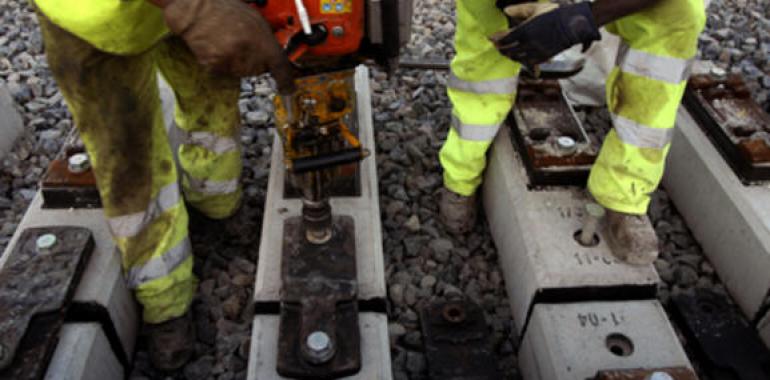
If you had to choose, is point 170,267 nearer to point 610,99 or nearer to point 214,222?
point 214,222

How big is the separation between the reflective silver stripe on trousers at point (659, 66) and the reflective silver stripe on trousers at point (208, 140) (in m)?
1.78

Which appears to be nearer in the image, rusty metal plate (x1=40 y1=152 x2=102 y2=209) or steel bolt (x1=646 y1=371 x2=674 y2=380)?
steel bolt (x1=646 y1=371 x2=674 y2=380)

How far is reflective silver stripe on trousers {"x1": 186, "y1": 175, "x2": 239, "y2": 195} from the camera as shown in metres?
3.18

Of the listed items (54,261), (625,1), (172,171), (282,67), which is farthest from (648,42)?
(54,261)

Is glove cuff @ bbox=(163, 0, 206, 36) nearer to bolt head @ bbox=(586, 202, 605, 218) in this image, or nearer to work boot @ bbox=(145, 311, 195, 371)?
work boot @ bbox=(145, 311, 195, 371)

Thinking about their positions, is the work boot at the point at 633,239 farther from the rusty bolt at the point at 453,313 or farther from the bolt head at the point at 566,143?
the rusty bolt at the point at 453,313

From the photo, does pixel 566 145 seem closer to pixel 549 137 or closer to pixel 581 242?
pixel 549 137

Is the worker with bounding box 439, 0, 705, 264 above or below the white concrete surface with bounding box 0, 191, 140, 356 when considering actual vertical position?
above

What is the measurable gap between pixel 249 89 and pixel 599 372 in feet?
10.2

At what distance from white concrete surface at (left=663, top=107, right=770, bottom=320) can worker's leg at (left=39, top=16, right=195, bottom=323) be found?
8.27ft

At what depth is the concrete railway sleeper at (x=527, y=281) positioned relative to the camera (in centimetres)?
252

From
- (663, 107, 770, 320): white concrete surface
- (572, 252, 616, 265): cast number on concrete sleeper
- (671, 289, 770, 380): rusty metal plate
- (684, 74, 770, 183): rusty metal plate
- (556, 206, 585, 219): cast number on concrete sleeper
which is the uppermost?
(684, 74, 770, 183): rusty metal plate

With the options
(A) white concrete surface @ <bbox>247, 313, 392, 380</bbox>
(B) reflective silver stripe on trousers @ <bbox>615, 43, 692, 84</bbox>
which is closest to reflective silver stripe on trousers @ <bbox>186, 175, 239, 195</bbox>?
(A) white concrete surface @ <bbox>247, 313, 392, 380</bbox>

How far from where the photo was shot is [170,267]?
2.76 meters
